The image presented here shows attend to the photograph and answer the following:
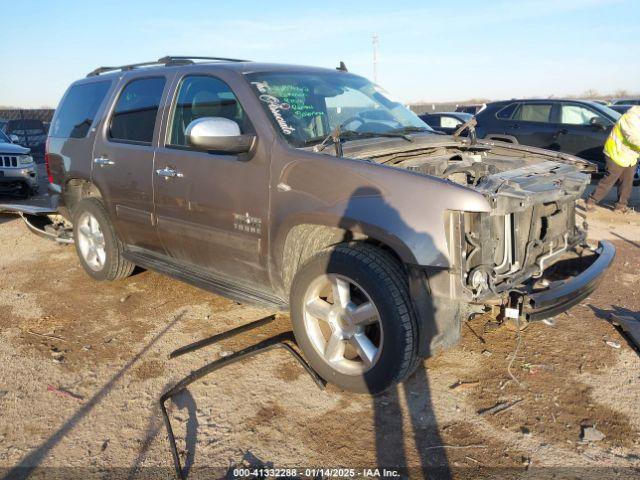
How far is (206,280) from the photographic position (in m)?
3.88

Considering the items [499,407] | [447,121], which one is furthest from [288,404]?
[447,121]

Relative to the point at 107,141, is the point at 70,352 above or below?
below

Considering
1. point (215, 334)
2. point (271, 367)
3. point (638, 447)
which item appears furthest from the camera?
point (215, 334)

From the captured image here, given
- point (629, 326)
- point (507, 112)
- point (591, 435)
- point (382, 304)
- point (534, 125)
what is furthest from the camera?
point (507, 112)

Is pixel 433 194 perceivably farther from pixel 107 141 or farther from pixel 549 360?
pixel 107 141

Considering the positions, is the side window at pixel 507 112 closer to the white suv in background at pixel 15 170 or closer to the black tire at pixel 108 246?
the black tire at pixel 108 246

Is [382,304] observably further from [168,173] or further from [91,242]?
[91,242]

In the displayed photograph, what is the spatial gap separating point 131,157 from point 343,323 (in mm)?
2374

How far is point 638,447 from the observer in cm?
260

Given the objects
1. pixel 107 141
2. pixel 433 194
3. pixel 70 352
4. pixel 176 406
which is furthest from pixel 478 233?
pixel 107 141

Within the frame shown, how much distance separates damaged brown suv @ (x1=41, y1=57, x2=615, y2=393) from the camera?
279cm

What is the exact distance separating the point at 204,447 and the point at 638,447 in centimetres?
219

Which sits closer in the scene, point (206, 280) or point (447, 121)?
point (206, 280)

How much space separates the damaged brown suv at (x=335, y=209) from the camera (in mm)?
2785
